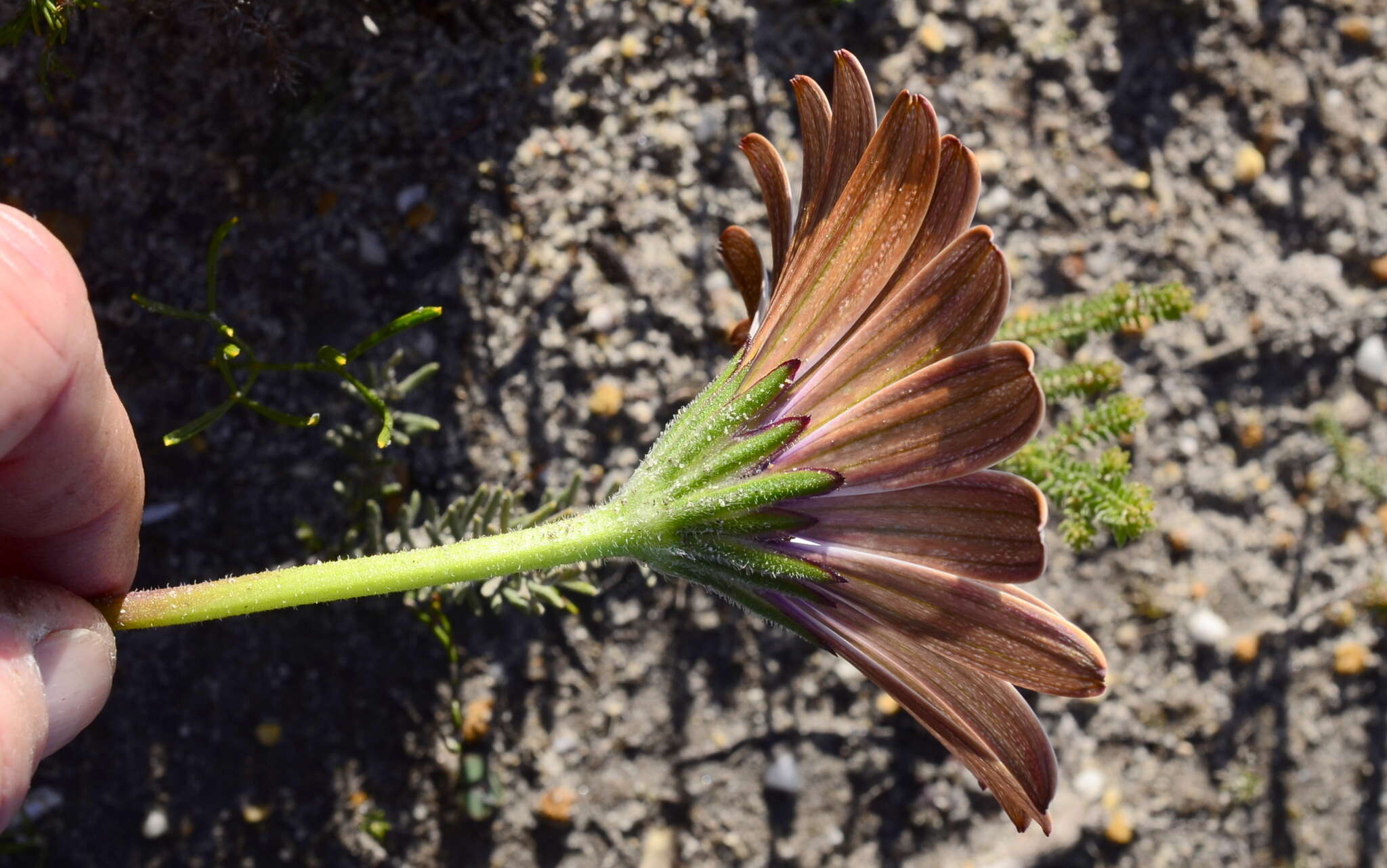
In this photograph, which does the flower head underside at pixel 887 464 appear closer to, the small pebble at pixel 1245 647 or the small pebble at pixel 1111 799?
the small pebble at pixel 1111 799

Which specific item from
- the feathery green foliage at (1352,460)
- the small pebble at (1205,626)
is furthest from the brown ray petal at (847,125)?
the feathery green foliage at (1352,460)

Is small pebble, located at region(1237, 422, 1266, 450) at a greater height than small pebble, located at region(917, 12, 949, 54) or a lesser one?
lesser

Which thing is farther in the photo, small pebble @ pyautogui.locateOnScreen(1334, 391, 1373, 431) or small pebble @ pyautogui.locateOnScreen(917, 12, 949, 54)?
small pebble @ pyautogui.locateOnScreen(1334, 391, 1373, 431)

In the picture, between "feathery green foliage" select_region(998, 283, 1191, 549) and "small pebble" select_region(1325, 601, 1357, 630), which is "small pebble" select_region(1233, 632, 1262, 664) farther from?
"feathery green foliage" select_region(998, 283, 1191, 549)

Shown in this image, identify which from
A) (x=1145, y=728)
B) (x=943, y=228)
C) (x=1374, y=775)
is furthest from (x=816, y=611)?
(x=1374, y=775)

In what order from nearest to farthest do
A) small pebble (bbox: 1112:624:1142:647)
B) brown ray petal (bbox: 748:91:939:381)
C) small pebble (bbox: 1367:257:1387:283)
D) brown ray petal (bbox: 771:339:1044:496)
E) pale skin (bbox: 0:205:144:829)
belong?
pale skin (bbox: 0:205:144:829), brown ray petal (bbox: 771:339:1044:496), brown ray petal (bbox: 748:91:939:381), small pebble (bbox: 1112:624:1142:647), small pebble (bbox: 1367:257:1387:283)

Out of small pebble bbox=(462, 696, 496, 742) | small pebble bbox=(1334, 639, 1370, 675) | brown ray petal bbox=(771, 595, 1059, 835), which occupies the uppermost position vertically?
brown ray petal bbox=(771, 595, 1059, 835)

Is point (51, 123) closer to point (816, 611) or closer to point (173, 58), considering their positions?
point (173, 58)

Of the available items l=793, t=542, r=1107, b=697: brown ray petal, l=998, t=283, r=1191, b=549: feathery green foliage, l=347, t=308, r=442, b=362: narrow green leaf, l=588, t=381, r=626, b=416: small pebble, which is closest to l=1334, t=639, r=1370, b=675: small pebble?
l=998, t=283, r=1191, b=549: feathery green foliage

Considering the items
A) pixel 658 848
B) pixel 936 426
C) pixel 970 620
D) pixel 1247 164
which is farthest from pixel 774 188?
pixel 1247 164
